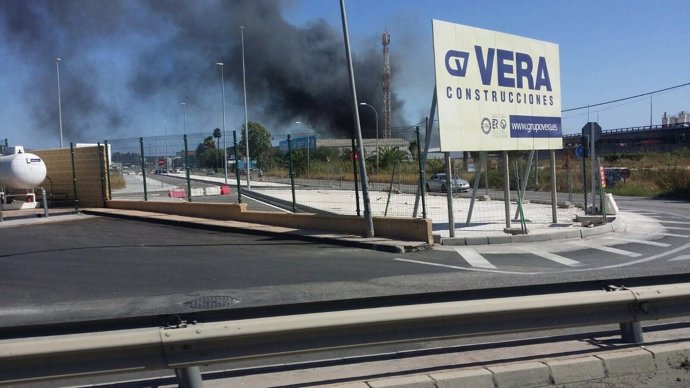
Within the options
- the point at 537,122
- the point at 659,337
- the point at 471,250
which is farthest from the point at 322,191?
the point at 659,337

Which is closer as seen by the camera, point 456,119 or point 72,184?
point 456,119

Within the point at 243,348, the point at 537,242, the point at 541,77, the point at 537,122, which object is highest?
the point at 541,77

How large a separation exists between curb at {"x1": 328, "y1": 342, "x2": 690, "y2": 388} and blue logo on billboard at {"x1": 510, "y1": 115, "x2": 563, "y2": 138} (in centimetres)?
1144

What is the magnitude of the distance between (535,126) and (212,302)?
11.2 metres

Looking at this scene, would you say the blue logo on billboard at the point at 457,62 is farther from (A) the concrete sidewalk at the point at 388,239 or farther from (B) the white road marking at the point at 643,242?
(B) the white road marking at the point at 643,242

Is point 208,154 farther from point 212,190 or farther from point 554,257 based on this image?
point 554,257

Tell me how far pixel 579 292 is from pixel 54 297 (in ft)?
22.1

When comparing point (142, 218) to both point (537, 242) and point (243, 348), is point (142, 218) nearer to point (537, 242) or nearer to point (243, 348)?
point (537, 242)

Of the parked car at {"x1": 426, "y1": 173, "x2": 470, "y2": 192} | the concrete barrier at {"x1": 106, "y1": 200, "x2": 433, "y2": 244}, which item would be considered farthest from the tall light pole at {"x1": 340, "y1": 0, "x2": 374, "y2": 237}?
the parked car at {"x1": 426, "y1": 173, "x2": 470, "y2": 192}

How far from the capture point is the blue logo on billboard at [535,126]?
52.4 ft

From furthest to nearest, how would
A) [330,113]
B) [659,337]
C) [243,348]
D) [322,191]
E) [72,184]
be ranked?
[330,113] → [322,191] → [72,184] → [659,337] → [243,348]

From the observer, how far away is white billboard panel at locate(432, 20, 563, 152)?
47.5ft

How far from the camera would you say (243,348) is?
3984 millimetres

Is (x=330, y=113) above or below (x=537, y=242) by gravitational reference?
above
